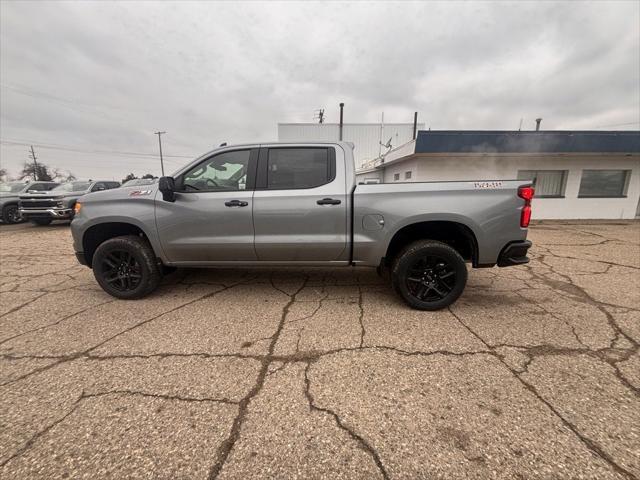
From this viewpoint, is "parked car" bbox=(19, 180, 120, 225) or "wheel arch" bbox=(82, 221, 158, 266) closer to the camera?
"wheel arch" bbox=(82, 221, 158, 266)

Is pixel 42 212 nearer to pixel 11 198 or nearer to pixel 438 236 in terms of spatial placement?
pixel 11 198

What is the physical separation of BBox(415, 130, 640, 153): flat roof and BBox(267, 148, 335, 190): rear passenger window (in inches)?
304

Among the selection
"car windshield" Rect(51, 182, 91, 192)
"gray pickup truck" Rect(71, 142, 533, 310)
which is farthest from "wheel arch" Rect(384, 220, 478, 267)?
"car windshield" Rect(51, 182, 91, 192)

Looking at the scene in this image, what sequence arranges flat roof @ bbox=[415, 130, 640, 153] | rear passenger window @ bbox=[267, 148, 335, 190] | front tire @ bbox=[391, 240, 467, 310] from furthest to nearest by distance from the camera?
flat roof @ bbox=[415, 130, 640, 153] → rear passenger window @ bbox=[267, 148, 335, 190] → front tire @ bbox=[391, 240, 467, 310]

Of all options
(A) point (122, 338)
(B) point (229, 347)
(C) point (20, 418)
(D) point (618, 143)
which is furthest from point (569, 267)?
(D) point (618, 143)

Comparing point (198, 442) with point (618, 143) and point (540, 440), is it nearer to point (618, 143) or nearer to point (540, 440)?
point (540, 440)

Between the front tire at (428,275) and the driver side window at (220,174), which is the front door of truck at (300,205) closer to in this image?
the driver side window at (220,174)

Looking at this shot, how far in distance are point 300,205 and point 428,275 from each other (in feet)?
5.69

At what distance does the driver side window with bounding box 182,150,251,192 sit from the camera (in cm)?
349

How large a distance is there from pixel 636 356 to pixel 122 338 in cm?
480

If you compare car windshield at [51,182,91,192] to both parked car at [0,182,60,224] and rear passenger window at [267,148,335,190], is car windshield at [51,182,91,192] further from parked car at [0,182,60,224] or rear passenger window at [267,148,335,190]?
rear passenger window at [267,148,335,190]

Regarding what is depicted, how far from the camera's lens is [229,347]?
2666 mm

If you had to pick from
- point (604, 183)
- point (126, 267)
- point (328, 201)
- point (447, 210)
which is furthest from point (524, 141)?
point (126, 267)

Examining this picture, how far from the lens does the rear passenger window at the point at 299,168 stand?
3408 mm
